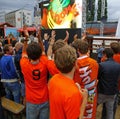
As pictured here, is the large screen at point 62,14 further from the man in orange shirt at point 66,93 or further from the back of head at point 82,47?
the man in orange shirt at point 66,93

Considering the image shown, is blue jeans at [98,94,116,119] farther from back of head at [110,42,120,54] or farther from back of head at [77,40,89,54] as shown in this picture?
back of head at [77,40,89,54]

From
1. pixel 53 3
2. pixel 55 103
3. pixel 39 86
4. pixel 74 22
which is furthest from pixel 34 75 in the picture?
pixel 53 3

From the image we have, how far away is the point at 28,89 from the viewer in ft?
9.35

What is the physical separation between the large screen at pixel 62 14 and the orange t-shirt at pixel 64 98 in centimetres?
1031

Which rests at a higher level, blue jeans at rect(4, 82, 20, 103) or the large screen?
the large screen

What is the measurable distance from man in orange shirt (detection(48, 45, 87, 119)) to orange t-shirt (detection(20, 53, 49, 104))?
99 centimetres

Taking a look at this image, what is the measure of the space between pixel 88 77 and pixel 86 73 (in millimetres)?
64

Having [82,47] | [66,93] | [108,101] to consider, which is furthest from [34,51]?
[108,101]

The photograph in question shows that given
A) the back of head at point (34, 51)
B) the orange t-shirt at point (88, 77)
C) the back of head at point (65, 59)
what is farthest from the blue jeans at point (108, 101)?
the back of head at point (65, 59)

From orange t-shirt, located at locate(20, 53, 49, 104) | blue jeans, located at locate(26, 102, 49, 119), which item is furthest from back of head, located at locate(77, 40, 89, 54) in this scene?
blue jeans, located at locate(26, 102, 49, 119)

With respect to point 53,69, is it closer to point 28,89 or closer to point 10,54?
point 28,89

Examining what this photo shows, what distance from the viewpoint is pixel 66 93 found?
1.57 metres

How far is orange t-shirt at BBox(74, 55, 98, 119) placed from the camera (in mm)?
2707

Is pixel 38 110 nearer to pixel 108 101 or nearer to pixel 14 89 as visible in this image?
pixel 108 101
